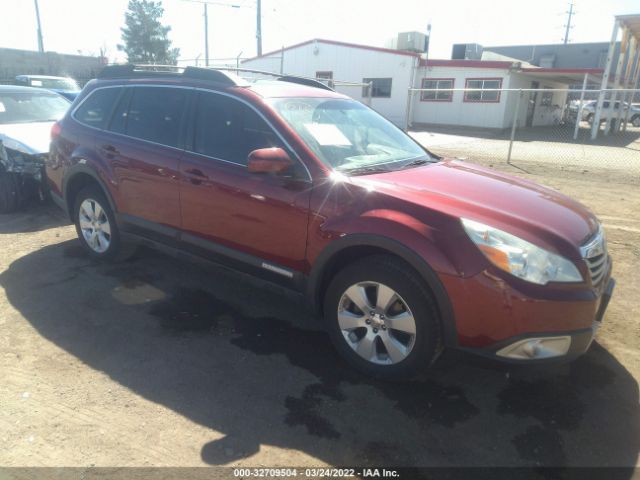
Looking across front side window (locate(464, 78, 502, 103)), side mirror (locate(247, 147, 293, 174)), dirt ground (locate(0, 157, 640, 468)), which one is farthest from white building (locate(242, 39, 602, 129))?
→ side mirror (locate(247, 147, 293, 174))

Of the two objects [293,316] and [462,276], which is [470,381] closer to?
[462,276]

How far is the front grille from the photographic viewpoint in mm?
2699

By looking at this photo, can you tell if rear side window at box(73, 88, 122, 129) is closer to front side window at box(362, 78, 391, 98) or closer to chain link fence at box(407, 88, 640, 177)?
chain link fence at box(407, 88, 640, 177)

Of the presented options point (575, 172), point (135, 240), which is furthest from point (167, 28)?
point (135, 240)

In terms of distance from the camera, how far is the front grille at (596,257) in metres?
2.70

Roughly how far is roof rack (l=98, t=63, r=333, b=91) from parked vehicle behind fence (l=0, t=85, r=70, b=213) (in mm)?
2162

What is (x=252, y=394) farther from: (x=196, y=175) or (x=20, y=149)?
(x=20, y=149)

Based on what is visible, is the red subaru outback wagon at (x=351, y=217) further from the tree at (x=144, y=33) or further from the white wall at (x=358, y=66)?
the tree at (x=144, y=33)

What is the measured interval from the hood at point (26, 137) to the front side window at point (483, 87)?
71.9 ft

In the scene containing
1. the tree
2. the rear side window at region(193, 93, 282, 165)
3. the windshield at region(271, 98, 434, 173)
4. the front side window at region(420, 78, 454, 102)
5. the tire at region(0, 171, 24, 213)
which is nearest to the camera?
the windshield at region(271, 98, 434, 173)

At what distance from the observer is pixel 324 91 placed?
4.29 meters

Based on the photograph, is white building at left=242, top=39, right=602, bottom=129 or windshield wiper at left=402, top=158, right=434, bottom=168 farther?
white building at left=242, top=39, right=602, bottom=129

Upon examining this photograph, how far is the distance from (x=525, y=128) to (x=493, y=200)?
27.6 metres

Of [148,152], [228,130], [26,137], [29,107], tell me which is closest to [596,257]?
[228,130]
